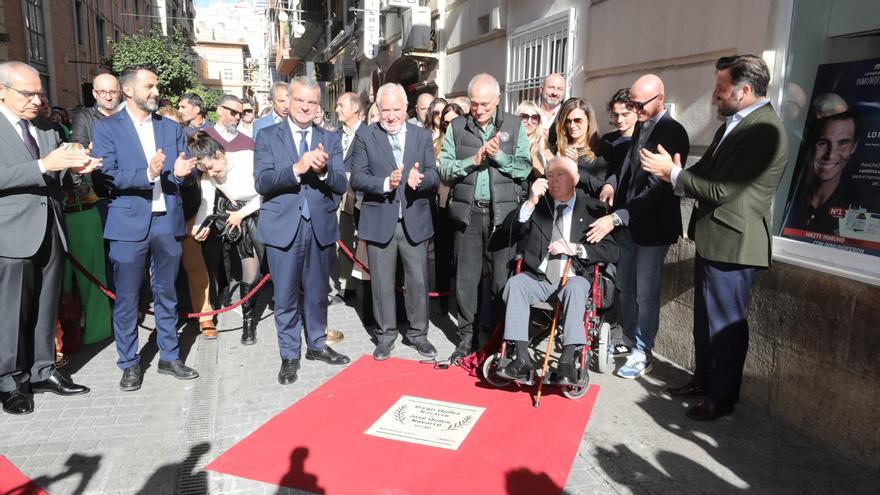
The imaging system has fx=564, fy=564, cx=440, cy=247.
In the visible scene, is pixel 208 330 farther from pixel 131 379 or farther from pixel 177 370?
pixel 131 379

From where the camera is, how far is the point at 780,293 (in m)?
3.73

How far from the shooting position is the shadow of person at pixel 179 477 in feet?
9.78

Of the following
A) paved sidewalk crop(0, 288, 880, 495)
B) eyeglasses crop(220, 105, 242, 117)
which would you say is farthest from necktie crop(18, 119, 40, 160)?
eyeglasses crop(220, 105, 242, 117)

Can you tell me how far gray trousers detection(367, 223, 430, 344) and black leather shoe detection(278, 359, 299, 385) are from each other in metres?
0.79

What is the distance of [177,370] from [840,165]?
4885 mm

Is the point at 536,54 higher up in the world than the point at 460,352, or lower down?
higher up

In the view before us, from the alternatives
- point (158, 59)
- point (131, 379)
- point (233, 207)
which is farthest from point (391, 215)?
point (158, 59)

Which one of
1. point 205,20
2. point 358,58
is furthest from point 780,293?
point 205,20

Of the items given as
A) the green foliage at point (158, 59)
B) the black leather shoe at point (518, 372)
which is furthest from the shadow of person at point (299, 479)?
the green foliage at point (158, 59)

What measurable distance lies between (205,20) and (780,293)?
84.7 meters

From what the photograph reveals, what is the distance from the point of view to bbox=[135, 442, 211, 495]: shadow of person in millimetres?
2982

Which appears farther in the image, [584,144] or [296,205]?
[584,144]

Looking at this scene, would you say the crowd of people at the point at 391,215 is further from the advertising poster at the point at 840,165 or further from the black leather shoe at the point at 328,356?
the advertising poster at the point at 840,165

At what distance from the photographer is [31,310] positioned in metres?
3.96
